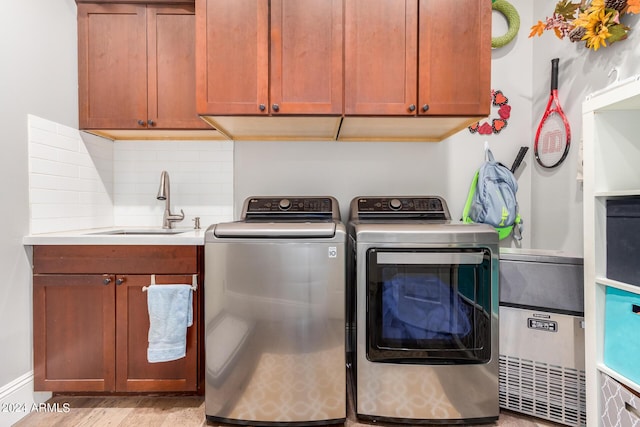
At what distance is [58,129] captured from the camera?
1.78 m

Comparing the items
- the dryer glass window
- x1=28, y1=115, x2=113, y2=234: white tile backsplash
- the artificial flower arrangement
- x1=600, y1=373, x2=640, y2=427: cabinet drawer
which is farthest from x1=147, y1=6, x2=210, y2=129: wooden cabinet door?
x1=600, y1=373, x2=640, y2=427: cabinet drawer

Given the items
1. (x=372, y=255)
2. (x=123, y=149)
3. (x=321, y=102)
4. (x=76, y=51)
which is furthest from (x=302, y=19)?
(x=123, y=149)

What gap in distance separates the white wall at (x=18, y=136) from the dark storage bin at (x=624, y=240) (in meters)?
2.62

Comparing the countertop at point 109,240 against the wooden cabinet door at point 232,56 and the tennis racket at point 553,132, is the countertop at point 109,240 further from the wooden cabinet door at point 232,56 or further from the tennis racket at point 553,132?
the tennis racket at point 553,132

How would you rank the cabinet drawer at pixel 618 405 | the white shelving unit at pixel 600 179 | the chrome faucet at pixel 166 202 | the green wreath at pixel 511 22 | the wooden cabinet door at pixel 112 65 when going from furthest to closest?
the green wreath at pixel 511 22
the chrome faucet at pixel 166 202
the wooden cabinet door at pixel 112 65
the white shelving unit at pixel 600 179
the cabinet drawer at pixel 618 405

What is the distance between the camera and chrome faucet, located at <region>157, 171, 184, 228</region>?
201cm

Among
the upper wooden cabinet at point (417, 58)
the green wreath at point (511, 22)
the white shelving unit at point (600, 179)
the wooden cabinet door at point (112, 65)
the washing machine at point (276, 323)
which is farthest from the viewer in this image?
the green wreath at point (511, 22)

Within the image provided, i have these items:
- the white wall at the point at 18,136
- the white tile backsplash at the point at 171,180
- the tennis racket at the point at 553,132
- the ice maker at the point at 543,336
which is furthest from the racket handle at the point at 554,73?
the white wall at the point at 18,136

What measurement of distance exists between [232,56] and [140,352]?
5.09 feet

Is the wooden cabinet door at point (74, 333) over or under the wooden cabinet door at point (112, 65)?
under

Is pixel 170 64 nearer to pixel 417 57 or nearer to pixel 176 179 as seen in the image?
pixel 176 179

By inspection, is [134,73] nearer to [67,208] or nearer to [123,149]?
[123,149]

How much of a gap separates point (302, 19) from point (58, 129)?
4.78ft

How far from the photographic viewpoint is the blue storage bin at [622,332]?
1.19 m
